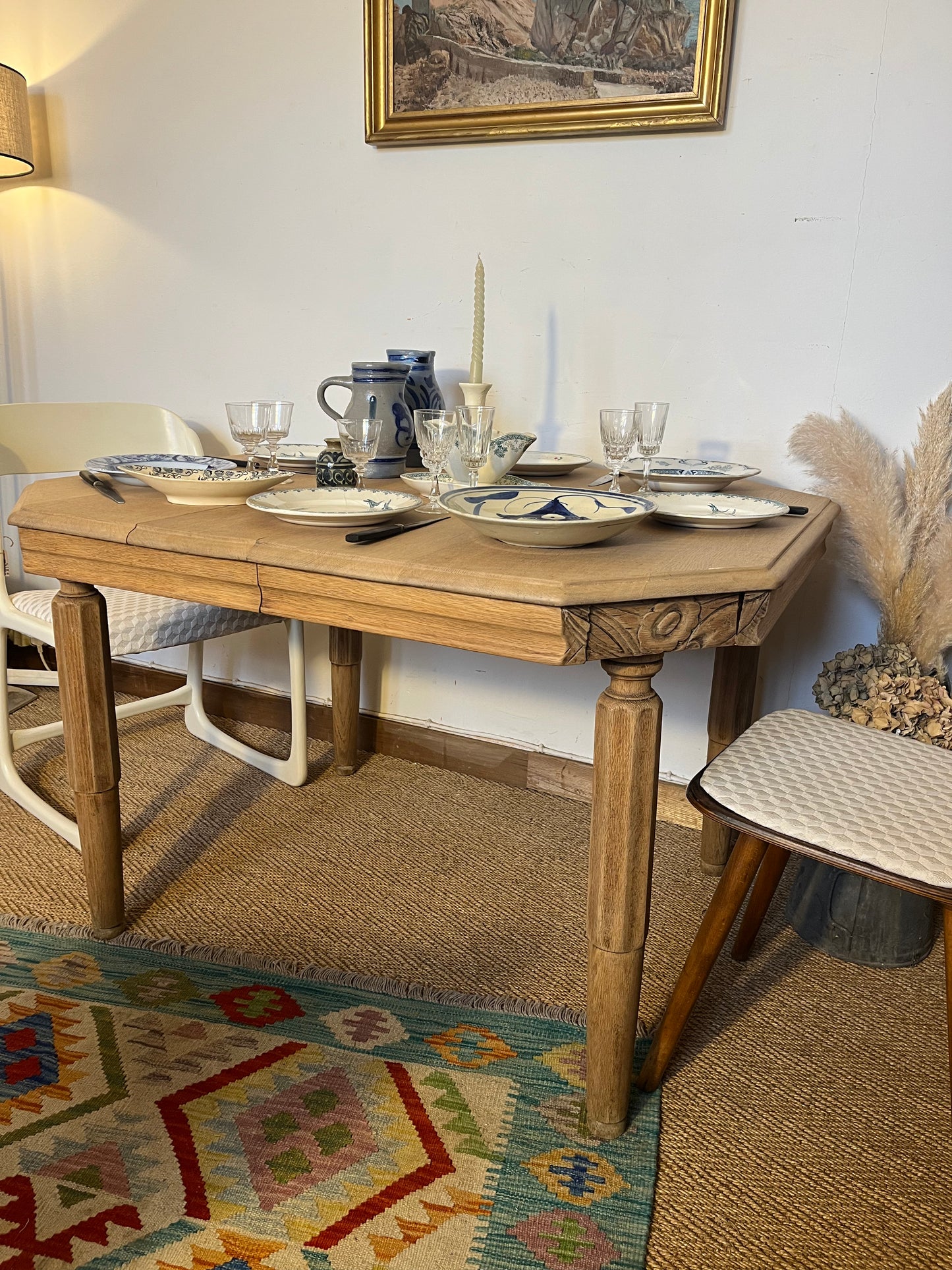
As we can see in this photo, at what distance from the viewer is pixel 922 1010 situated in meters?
1.42

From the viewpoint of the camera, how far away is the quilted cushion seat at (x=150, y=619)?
1663 millimetres

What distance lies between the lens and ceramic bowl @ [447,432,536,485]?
1.41 m

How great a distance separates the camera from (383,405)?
1.55 meters

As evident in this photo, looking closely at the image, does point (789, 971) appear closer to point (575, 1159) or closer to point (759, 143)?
point (575, 1159)

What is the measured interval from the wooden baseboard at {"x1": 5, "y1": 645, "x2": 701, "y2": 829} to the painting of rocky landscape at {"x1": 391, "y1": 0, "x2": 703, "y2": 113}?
1.32 meters

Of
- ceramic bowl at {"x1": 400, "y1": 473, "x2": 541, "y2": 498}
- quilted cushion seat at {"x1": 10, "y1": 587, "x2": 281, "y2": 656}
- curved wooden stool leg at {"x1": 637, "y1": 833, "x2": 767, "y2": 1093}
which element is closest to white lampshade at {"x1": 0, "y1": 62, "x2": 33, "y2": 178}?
quilted cushion seat at {"x1": 10, "y1": 587, "x2": 281, "y2": 656}

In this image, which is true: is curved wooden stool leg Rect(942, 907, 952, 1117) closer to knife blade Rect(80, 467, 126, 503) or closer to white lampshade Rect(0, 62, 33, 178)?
knife blade Rect(80, 467, 126, 503)

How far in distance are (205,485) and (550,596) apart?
0.60 meters

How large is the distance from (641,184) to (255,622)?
1.13 meters

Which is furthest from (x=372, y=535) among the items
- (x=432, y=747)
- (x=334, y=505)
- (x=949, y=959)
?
(x=432, y=747)

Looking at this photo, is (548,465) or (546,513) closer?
(546,513)

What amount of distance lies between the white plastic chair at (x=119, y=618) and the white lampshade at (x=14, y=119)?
675 millimetres

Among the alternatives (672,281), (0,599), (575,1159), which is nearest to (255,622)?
(0,599)

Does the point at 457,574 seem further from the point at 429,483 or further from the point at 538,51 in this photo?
the point at 538,51
